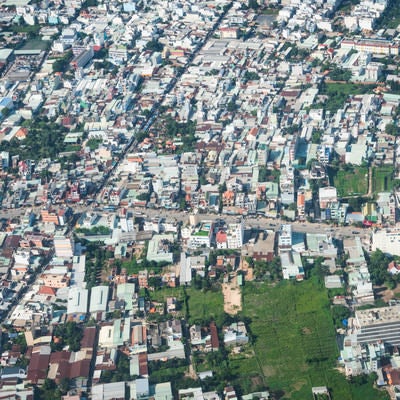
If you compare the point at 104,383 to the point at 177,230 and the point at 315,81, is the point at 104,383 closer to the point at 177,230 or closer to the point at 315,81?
the point at 177,230

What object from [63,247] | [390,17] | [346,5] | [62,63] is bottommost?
[346,5]

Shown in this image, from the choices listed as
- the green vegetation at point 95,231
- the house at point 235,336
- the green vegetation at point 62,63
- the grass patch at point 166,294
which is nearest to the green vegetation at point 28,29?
the green vegetation at point 62,63

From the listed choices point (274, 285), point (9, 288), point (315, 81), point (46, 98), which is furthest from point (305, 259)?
point (46, 98)

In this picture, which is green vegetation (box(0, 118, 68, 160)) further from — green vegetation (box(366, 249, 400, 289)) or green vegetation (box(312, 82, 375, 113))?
green vegetation (box(366, 249, 400, 289))

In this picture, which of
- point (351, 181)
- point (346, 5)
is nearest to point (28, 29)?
point (346, 5)

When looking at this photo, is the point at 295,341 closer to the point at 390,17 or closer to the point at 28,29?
the point at 390,17
